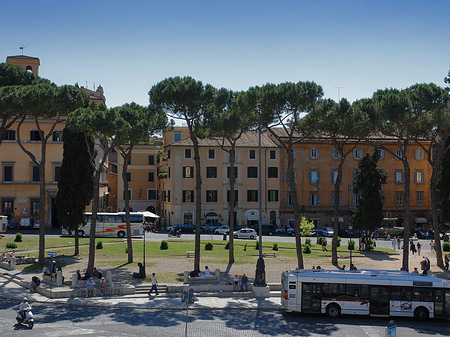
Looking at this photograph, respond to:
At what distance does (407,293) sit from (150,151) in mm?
60590

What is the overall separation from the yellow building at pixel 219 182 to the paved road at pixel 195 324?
41.5 m

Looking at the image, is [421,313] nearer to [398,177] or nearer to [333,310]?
[333,310]

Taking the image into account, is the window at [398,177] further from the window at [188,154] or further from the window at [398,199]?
the window at [188,154]

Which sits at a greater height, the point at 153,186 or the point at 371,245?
the point at 153,186

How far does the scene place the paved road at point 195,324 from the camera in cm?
2002

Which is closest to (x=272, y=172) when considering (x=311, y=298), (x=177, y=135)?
(x=177, y=135)

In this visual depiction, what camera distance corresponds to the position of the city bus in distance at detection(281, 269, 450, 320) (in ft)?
74.3

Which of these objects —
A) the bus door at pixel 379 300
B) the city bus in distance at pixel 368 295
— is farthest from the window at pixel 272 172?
the bus door at pixel 379 300

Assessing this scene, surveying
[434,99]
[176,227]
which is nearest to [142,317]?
[434,99]

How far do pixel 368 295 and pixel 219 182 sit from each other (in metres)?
44.4

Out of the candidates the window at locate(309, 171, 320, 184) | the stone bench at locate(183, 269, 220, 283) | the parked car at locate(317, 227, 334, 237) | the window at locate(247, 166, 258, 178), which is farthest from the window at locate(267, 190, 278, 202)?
the stone bench at locate(183, 269, 220, 283)

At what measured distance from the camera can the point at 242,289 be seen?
2756 centimetres

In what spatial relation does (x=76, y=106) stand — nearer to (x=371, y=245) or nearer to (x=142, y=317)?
(x=142, y=317)

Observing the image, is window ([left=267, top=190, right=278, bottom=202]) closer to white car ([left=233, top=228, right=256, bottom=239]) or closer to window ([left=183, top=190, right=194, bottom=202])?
window ([left=183, top=190, right=194, bottom=202])
